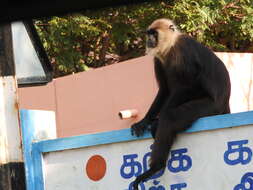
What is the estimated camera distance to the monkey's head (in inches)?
169

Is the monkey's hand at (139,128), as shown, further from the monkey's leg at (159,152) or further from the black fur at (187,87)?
the monkey's leg at (159,152)

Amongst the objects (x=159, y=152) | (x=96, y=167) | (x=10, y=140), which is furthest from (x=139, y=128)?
Answer: (x=10, y=140)

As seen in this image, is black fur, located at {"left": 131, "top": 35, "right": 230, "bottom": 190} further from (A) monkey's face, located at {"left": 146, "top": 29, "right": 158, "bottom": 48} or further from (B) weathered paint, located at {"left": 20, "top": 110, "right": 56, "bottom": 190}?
(B) weathered paint, located at {"left": 20, "top": 110, "right": 56, "bottom": 190}

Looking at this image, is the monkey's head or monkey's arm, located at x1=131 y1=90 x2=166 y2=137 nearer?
monkey's arm, located at x1=131 y1=90 x2=166 y2=137

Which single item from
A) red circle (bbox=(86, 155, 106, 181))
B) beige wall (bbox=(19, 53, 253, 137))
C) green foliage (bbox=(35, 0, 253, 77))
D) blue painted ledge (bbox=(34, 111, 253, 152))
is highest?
green foliage (bbox=(35, 0, 253, 77))

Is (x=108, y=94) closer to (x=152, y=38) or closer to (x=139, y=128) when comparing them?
(x=152, y=38)

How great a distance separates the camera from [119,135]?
353cm

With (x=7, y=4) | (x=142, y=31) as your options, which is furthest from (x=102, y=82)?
(x=7, y=4)

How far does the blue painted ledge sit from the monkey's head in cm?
98

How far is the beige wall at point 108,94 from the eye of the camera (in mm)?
7527

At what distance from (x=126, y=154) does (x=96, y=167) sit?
258mm

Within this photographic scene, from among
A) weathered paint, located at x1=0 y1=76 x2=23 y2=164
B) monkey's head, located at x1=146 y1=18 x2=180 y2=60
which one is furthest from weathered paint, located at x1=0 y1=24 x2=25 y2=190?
monkey's head, located at x1=146 y1=18 x2=180 y2=60

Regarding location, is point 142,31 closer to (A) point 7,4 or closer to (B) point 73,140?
(B) point 73,140

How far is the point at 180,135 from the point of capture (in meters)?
3.34
